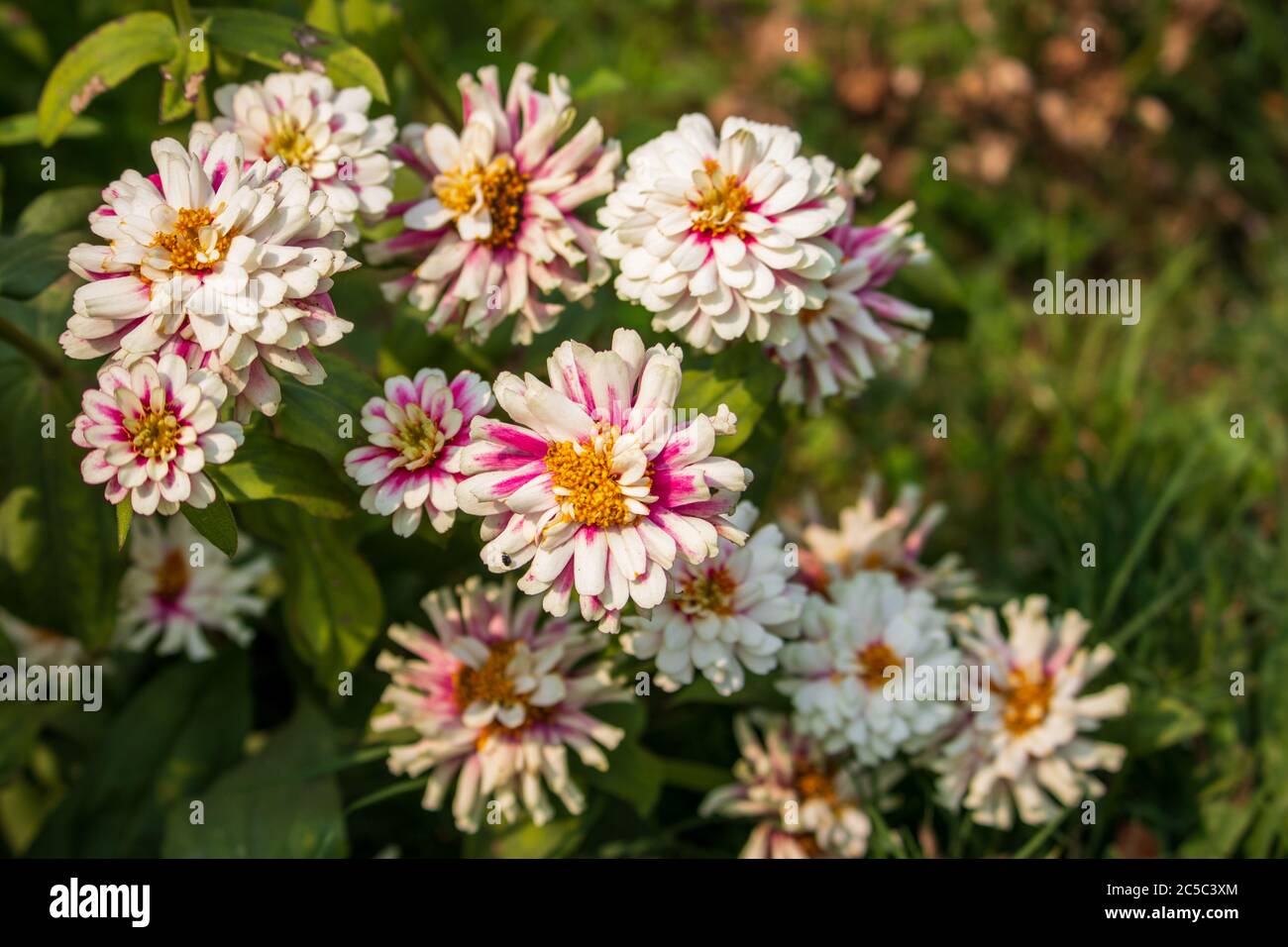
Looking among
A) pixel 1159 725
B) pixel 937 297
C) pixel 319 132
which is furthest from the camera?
pixel 937 297

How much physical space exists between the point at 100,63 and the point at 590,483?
115cm

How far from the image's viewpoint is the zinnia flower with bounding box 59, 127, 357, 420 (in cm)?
156

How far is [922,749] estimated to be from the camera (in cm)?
220

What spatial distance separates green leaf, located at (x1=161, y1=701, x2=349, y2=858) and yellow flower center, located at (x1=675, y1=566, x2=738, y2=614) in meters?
0.79

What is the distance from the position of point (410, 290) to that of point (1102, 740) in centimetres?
158

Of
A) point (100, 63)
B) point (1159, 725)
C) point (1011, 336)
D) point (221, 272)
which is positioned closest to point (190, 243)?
point (221, 272)

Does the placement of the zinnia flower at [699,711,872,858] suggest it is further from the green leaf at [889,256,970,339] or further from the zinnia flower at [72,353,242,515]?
the zinnia flower at [72,353,242,515]

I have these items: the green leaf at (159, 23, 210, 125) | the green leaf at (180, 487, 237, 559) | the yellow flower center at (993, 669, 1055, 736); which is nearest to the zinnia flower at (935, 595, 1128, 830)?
the yellow flower center at (993, 669, 1055, 736)

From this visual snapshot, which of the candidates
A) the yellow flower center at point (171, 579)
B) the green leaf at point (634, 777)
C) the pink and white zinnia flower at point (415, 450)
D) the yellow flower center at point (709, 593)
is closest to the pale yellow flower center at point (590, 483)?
the pink and white zinnia flower at point (415, 450)

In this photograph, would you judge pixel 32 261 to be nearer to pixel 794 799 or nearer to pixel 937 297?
pixel 794 799

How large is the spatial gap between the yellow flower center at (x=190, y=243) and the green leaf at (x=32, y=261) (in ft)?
1.52

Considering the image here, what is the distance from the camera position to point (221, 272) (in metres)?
1.58

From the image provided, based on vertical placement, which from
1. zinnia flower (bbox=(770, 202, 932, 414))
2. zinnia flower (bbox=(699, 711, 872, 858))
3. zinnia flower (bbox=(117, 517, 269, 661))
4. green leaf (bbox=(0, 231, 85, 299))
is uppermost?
green leaf (bbox=(0, 231, 85, 299))

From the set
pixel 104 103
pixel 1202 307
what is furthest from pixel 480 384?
pixel 1202 307
